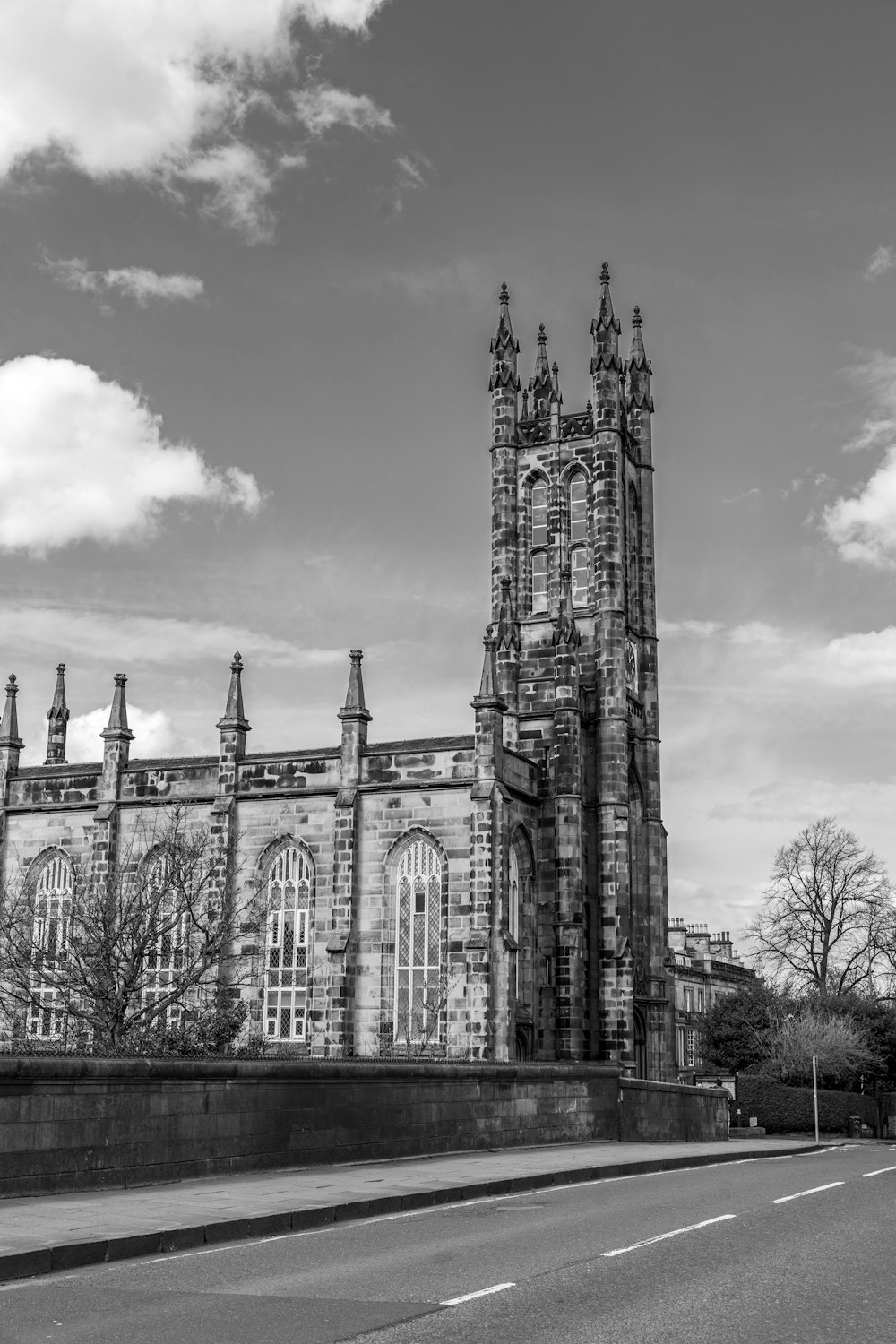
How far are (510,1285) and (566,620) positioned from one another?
37.1 metres

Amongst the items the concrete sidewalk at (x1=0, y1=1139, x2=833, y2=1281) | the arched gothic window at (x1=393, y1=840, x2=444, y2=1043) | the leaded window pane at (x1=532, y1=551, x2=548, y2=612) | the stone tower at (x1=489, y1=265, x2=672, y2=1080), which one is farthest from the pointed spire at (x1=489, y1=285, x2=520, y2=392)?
the concrete sidewalk at (x1=0, y1=1139, x2=833, y2=1281)

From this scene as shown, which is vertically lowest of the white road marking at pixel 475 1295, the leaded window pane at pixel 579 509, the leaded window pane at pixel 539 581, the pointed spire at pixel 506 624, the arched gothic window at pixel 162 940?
the white road marking at pixel 475 1295

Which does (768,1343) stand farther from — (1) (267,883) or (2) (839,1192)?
(1) (267,883)

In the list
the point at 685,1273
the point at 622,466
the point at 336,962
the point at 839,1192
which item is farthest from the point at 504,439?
the point at 685,1273

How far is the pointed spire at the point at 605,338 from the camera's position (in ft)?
166

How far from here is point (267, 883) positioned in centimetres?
4303

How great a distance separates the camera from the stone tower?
145ft

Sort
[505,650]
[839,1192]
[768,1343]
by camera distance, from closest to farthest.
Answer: [768,1343] < [839,1192] < [505,650]

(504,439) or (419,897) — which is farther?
(504,439)

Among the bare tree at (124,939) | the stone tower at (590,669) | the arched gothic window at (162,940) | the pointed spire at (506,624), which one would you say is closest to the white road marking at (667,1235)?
the bare tree at (124,939)

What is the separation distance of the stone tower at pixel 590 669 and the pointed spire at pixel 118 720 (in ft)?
39.3

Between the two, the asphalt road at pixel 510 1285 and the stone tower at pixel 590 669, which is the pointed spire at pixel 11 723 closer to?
the stone tower at pixel 590 669

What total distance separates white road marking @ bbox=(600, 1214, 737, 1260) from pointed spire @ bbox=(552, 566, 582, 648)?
3190cm

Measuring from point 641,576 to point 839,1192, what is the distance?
35.5m
